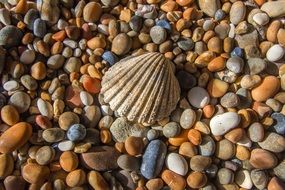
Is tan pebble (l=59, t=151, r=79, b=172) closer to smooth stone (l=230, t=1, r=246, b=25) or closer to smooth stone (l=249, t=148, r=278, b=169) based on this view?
smooth stone (l=249, t=148, r=278, b=169)

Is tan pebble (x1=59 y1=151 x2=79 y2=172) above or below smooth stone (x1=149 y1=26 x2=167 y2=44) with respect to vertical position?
below

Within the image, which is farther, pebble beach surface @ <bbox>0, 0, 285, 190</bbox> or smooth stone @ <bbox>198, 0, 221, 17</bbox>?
smooth stone @ <bbox>198, 0, 221, 17</bbox>

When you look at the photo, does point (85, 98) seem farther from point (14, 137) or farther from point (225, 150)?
point (225, 150)

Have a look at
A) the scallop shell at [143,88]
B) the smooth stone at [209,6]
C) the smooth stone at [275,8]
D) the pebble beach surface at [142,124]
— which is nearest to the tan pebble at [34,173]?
the pebble beach surface at [142,124]

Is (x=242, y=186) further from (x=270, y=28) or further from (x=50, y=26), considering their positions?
(x=50, y=26)

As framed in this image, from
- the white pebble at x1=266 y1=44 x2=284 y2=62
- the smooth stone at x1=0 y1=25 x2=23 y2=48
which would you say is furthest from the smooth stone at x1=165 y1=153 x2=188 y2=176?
the smooth stone at x1=0 y1=25 x2=23 y2=48
